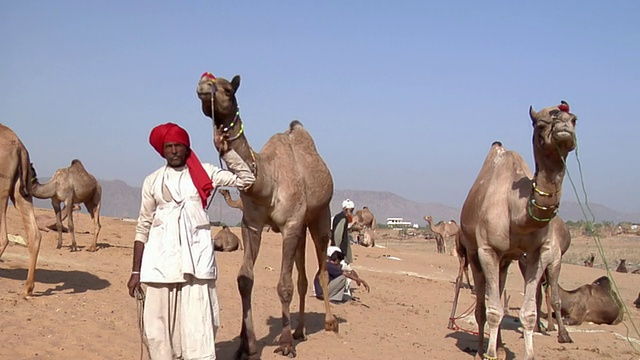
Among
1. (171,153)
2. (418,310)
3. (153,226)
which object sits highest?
(171,153)

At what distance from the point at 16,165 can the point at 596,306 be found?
1026 centimetres

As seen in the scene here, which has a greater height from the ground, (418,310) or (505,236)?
(505,236)

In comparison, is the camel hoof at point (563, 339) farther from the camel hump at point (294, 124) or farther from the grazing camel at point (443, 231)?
the grazing camel at point (443, 231)

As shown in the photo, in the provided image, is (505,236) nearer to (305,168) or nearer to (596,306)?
(305,168)

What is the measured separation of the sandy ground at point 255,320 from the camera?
8602mm

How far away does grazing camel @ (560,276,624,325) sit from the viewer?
44.3 ft

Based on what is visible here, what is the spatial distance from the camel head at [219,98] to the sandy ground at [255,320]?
2749mm

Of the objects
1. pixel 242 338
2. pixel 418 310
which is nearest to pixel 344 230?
pixel 418 310

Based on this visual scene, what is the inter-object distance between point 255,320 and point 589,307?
6.57 m

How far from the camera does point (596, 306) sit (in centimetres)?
1372

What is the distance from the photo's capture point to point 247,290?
8.35 m

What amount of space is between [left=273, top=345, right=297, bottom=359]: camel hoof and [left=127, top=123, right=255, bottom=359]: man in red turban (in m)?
2.42

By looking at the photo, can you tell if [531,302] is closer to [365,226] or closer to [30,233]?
[30,233]

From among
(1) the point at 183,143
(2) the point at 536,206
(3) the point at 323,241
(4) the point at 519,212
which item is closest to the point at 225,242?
(3) the point at 323,241
